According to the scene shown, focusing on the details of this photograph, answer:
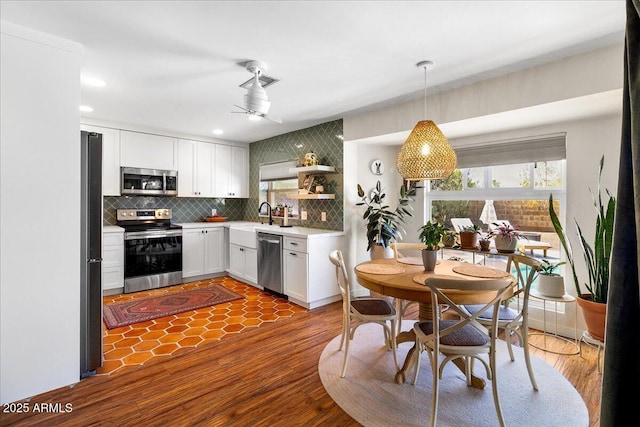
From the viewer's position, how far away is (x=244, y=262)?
193 inches

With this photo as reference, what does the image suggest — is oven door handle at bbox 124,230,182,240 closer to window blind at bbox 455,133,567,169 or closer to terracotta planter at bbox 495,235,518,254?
window blind at bbox 455,133,567,169

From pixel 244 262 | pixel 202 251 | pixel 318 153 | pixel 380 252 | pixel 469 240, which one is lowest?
pixel 244 262

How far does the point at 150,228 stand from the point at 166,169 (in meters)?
0.97

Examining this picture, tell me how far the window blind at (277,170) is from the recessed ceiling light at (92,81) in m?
Answer: 2.56

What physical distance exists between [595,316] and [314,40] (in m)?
2.94

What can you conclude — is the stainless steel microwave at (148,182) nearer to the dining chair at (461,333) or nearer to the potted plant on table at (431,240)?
the potted plant on table at (431,240)

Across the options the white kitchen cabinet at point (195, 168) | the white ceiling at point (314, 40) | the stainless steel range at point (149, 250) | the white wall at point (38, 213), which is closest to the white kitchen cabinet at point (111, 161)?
the stainless steel range at point (149, 250)

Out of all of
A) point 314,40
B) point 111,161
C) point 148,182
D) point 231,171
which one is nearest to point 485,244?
point 314,40

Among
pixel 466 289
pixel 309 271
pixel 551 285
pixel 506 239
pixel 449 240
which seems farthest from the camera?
pixel 309 271

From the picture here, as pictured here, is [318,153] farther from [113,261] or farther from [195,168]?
[113,261]

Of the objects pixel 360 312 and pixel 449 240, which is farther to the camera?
pixel 449 240

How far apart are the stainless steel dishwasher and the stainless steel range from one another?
138cm

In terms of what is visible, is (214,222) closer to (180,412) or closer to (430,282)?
(180,412)

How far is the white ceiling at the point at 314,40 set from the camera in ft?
6.24
